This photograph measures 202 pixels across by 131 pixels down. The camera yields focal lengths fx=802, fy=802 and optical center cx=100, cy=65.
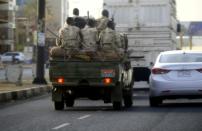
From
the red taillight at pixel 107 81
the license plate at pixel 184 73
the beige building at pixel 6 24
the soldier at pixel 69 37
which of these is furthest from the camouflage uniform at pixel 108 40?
the beige building at pixel 6 24

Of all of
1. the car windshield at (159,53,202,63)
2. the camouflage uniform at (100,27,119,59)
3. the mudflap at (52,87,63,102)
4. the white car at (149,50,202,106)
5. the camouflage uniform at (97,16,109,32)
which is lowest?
the mudflap at (52,87,63,102)

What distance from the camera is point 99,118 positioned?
17.0 metres

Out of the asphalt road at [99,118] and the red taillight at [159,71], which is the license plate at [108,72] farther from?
the red taillight at [159,71]

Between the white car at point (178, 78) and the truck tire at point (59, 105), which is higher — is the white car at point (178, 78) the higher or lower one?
the higher one

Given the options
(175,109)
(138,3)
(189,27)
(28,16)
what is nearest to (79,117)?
(175,109)

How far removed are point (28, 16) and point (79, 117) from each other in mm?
114589

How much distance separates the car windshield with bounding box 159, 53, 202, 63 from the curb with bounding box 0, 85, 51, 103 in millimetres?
5603

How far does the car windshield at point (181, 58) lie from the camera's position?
68.7ft

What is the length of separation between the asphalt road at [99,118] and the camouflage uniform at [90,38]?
1.60 metres

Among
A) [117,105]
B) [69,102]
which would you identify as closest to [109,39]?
[117,105]

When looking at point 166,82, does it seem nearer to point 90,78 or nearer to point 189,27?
point 90,78

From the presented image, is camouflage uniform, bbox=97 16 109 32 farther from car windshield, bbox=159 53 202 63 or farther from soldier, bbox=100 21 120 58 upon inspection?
→ car windshield, bbox=159 53 202 63

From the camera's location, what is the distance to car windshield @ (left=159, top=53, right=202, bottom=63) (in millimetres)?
20953

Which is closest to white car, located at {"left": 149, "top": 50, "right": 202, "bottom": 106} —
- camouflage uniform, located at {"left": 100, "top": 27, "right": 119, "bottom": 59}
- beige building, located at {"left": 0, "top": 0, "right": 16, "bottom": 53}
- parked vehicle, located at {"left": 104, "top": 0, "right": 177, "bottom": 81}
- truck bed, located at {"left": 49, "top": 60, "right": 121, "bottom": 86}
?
camouflage uniform, located at {"left": 100, "top": 27, "right": 119, "bottom": 59}
